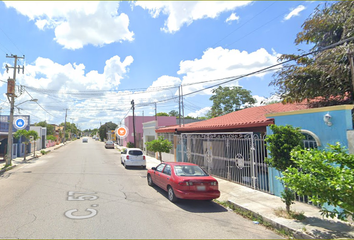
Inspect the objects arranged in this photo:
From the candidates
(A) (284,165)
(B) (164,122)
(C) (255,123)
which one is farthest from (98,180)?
(B) (164,122)

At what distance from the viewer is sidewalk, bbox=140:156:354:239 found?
4.84 metres

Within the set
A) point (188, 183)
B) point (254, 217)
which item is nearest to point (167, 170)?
point (188, 183)

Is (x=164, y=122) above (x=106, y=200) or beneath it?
above

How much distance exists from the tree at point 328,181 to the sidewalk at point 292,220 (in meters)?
0.60

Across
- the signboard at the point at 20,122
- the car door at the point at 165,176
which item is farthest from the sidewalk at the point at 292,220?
the signboard at the point at 20,122

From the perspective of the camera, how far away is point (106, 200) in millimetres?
7539

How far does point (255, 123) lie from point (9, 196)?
9548 millimetres

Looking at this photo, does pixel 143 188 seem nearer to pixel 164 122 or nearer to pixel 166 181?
pixel 166 181

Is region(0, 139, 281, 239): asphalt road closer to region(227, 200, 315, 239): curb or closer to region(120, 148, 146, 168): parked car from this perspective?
region(227, 200, 315, 239): curb

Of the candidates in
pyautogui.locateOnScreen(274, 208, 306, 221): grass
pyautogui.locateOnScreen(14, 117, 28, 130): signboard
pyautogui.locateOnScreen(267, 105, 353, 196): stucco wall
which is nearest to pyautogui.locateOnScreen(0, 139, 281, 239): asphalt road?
pyautogui.locateOnScreen(274, 208, 306, 221): grass

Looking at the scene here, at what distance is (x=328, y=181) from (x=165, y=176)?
5.34 meters

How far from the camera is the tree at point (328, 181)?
13.3 ft

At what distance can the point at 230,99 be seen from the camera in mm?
34406

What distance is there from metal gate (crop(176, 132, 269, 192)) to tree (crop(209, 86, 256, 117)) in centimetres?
1921
